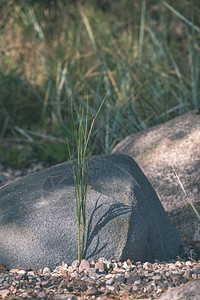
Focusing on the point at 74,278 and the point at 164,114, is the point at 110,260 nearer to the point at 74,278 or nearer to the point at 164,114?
Result: the point at 74,278

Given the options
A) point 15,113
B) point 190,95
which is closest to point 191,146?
point 190,95

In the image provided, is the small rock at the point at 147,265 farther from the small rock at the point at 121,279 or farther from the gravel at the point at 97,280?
the small rock at the point at 121,279

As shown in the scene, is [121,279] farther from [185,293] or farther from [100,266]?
[185,293]

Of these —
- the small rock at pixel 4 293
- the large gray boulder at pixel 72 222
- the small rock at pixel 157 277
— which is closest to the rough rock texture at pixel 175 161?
the large gray boulder at pixel 72 222

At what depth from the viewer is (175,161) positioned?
2.48 m

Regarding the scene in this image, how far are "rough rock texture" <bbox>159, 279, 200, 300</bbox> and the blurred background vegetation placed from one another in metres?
1.31

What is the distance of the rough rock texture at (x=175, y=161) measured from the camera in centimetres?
233

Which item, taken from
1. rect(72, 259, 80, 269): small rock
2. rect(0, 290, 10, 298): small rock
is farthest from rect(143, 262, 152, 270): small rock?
rect(0, 290, 10, 298): small rock

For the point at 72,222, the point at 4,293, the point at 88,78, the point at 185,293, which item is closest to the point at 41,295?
the point at 4,293

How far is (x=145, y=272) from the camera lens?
1.61 metres

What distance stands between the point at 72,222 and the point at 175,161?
0.96m

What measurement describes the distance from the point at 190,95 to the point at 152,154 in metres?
1.06

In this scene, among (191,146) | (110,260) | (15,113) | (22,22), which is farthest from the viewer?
(22,22)

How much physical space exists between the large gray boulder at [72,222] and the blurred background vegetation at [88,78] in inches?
28.6
